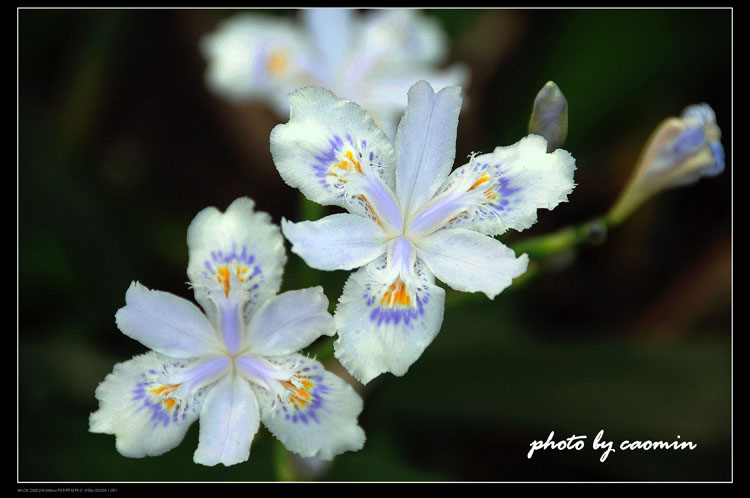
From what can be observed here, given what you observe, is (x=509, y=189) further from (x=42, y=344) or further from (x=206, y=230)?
(x=42, y=344)

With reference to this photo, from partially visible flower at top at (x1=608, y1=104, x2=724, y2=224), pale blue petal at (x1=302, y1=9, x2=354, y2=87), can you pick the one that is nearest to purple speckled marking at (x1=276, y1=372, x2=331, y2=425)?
partially visible flower at top at (x1=608, y1=104, x2=724, y2=224)

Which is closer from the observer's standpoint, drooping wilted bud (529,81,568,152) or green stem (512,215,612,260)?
drooping wilted bud (529,81,568,152)

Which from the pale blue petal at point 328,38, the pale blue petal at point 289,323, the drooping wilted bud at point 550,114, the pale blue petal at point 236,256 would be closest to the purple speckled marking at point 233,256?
the pale blue petal at point 236,256

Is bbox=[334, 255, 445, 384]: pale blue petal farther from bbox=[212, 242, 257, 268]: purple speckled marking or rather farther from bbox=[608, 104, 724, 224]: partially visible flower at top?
bbox=[608, 104, 724, 224]: partially visible flower at top

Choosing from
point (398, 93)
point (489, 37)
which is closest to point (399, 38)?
point (398, 93)

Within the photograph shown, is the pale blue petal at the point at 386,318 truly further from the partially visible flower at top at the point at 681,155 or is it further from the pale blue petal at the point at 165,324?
the partially visible flower at top at the point at 681,155

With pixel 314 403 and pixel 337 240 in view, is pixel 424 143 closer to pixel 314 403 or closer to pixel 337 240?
pixel 337 240
